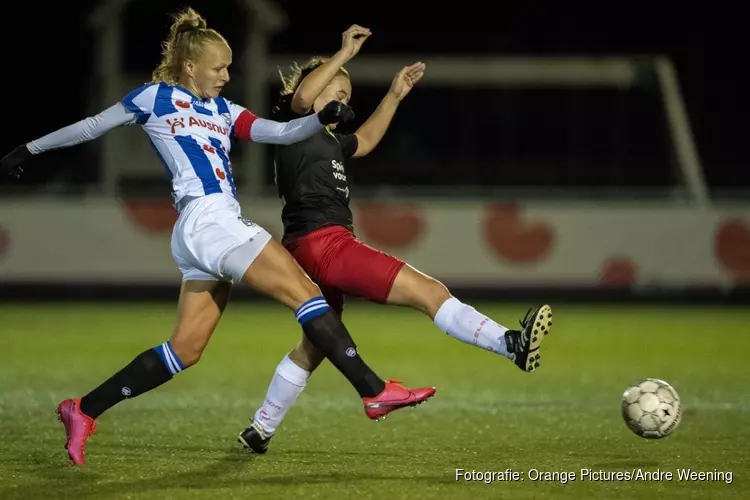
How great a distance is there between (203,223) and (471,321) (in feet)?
4.13

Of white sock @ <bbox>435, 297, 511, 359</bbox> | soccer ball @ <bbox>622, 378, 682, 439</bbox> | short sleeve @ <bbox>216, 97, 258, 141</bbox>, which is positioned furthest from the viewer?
soccer ball @ <bbox>622, 378, 682, 439</bbox>

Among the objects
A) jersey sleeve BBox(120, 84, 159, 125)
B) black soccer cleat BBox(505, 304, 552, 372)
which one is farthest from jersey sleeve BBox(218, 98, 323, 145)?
black soccer cleat BBox(505, 304, 552, 372)

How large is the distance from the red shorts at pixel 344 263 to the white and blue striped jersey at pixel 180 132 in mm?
450

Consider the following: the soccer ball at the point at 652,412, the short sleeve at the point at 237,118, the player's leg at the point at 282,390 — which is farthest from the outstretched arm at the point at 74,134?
the soccer ball at the point at 652,412

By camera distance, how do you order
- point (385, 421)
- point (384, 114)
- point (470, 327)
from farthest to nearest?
1. point (385, 421)
2. point (384, 114)
3. point (470, 327)

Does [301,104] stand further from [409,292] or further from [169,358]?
[169,358]

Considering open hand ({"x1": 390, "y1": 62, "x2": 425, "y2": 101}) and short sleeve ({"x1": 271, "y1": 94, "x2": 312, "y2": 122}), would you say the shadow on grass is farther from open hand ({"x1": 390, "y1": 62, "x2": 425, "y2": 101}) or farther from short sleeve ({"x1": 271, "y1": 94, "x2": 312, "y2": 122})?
open hand ({"x1": 390, "y1": 62, "x2": 425, "y2": 101})

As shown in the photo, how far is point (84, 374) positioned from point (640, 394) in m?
4.69

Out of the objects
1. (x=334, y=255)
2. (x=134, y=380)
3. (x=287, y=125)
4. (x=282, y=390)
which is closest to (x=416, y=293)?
(x=334, y=255)

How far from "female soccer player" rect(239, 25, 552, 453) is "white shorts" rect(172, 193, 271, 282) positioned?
39 cm

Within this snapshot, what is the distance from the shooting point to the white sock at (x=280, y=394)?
6.25m

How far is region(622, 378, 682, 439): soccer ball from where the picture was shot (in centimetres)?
621

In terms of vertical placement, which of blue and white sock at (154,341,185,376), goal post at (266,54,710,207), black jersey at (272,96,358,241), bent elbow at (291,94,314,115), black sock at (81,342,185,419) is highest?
goal post at (266,54,710,207)

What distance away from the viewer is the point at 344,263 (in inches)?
236
